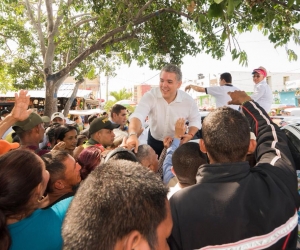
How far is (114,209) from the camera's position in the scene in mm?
876

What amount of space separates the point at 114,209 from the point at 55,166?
158cm

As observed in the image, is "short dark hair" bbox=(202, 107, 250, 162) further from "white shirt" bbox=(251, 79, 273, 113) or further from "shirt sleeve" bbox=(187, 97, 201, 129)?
"white shirt" bbox=(251, 79, 273, 113)

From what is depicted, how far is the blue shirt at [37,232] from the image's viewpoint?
55.5 inches

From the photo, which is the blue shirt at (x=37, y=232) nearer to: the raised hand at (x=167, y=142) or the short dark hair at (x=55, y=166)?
the short dark hair at (x=55, y=166)

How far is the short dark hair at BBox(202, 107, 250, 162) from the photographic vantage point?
4.65 feet

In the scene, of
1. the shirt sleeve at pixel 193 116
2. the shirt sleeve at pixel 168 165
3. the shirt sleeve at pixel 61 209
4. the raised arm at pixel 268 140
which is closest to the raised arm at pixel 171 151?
the shirt sleeve at pixel 168 165

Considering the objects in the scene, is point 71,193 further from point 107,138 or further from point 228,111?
point 107,138

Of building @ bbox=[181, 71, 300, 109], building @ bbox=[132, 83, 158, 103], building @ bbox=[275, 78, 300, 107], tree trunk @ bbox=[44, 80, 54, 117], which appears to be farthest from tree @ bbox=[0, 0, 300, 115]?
building @ bbox=[132, 83, 158, 103]

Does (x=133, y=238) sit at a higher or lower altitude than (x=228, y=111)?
lower

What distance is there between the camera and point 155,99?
350cm

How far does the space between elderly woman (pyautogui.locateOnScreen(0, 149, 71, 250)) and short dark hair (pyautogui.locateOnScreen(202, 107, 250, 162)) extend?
900 mm

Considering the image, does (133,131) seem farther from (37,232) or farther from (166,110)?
(37,232)

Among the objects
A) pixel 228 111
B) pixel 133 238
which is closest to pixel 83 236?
pixel 133 238

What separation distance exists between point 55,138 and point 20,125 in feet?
2.97
